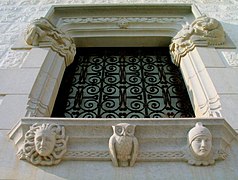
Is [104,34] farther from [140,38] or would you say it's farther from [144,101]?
[144,101]

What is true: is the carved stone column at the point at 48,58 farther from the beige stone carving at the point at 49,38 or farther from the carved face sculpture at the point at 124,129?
the carved face sculpture at the point at 124,129

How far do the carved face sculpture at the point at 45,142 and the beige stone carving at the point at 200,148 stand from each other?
1.29 m

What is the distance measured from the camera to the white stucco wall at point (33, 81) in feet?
11.3

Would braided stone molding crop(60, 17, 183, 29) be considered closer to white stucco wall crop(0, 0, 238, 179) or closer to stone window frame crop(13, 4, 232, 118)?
stone window frame crop(13, 4, 232, 118)

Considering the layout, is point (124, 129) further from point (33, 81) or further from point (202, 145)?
point (33, 81)

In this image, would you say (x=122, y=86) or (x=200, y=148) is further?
(x=122, y=86)

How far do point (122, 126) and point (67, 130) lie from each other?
1.82 ft

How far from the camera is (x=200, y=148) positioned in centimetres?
347

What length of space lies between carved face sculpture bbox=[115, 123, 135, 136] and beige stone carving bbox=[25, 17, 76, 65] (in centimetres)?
220

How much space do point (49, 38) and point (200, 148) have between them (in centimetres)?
292

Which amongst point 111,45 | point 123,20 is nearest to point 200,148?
point 111,45

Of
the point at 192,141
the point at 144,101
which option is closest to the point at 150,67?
the point at 144,101

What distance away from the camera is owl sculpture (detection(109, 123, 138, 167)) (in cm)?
347

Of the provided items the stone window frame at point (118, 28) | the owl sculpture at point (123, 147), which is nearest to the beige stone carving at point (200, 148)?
the owl sculpture at point (123, 147)
